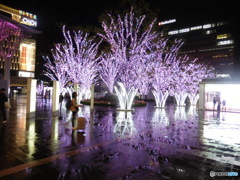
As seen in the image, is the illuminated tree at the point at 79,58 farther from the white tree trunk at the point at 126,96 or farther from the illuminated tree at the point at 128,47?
the white tree trunk at the point at 126,96

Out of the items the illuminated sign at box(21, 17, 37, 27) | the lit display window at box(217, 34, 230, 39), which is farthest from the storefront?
the lit display window at box(217, 34, 230, 39)

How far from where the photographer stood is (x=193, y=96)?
37031 mm

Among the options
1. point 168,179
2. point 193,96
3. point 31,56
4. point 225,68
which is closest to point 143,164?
point 168,179

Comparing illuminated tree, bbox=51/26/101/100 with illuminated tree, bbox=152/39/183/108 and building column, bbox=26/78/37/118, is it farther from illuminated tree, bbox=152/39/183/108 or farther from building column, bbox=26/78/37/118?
building column, bbox=26/78/37/118

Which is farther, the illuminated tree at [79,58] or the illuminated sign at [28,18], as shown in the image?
the illuminated sign at [28,18]

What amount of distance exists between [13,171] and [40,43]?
261 ft

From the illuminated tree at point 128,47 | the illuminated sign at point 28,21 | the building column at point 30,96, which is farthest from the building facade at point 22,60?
the building column at point 30,96

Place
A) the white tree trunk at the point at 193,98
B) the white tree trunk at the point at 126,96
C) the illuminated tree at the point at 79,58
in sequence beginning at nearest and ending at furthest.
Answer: the white tree trunk at the point at 126,96
the illuminated tree at the point at 79,58
the white tree trunk at the point at 193,98

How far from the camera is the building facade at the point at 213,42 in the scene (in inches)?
3206

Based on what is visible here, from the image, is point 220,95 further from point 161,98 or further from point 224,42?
point 224,42

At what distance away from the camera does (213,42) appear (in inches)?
3356

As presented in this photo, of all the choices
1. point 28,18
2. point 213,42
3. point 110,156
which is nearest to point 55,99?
point 110,156

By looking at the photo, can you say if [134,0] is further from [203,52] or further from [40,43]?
[203,52]

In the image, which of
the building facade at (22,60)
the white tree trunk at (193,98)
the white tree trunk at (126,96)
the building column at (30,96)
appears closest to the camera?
the building column at (30,96)
